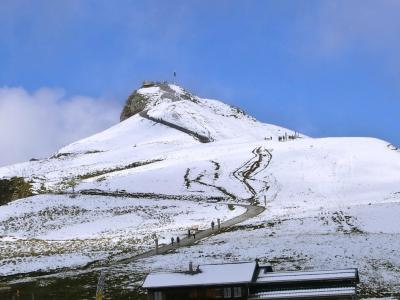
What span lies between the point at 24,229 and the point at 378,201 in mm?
39219

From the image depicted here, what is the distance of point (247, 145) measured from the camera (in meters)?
130

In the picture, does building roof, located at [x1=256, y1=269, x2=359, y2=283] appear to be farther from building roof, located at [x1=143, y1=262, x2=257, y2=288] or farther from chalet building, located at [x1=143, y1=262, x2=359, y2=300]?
building roof, located at [x1=143, y1=262, x2=257, y2=288]

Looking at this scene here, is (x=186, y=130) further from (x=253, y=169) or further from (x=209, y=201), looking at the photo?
(x=209, y=201)

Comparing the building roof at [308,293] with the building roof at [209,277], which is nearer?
the building roof at [308,293]

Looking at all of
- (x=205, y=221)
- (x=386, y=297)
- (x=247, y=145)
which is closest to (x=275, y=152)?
(x=247, y=145)

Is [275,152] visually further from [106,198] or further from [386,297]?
[386,297]

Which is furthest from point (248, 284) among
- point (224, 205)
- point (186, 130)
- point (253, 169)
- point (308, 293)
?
point (186, 130)

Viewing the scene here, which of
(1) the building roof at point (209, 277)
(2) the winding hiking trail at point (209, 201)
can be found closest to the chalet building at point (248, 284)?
(1) the building roof at point (209, 277)

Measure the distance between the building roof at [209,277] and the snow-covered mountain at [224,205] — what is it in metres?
8.35

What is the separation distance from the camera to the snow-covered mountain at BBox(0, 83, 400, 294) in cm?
4597

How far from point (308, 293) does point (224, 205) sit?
5039cm

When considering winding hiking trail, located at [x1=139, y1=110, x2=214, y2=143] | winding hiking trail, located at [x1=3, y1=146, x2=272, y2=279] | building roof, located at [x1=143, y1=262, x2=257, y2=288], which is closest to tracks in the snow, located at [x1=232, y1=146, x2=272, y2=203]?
winding hiking trail, located at [x1=3, y1=146, x2=272, y2=279]

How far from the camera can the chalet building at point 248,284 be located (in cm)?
2800

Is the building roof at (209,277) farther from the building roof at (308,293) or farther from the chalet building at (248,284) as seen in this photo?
the building roof at (308,293)
